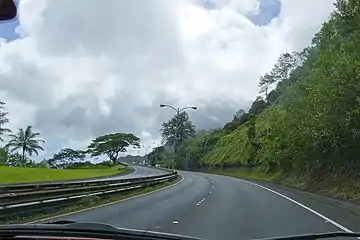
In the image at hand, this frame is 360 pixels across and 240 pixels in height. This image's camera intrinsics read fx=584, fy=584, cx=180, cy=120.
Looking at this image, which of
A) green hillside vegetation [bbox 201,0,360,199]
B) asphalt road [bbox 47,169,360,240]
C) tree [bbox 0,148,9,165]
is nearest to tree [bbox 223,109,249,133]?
tree [bbox 0,148,9,165]

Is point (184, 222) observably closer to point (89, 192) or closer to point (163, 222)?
point (163, 222)

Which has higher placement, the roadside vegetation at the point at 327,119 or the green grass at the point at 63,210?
the roadside vegetation at the point at 327,119

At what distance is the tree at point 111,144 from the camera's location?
493 feet

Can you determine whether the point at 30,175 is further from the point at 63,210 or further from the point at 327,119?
the point at 63,210

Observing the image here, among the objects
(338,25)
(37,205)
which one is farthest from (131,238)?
(338,25)

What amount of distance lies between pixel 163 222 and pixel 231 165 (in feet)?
277

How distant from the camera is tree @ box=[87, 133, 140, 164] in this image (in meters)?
150

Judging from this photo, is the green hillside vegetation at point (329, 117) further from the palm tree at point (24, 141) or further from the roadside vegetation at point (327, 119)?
the palm tree at point (24, 141)

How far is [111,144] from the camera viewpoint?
493ft

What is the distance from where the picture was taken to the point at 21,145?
115 m

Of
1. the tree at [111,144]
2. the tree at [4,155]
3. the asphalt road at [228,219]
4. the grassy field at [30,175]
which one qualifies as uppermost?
the tree at [111,144]

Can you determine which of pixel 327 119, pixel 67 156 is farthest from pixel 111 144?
pixel 327 119

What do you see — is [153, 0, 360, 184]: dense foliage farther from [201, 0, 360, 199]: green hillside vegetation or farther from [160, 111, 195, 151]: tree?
[160, 111, 195, 151]: tree

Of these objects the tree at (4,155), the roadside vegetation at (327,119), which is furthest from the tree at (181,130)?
the roadside vegetation at (327,119)
